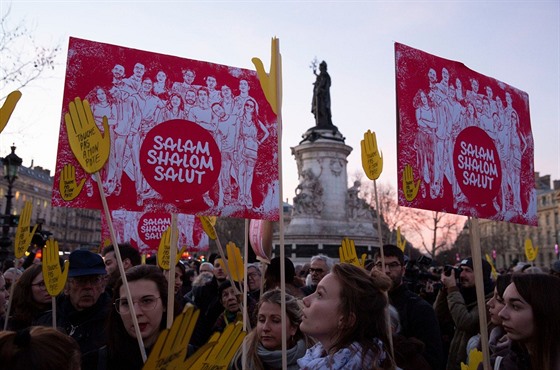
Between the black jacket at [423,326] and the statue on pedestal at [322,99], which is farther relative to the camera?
the statue on pedestal at [322,99]

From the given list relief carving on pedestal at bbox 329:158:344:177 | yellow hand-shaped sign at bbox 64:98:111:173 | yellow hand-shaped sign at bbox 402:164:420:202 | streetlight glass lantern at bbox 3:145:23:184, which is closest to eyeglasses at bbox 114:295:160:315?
yellow hand-shaped sign at bbox 64:98:111:173

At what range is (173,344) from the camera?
197cm

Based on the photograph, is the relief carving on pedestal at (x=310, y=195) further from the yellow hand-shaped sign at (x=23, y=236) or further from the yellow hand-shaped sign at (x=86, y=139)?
the yellow hand-shaped sign at (x=86, y=139)

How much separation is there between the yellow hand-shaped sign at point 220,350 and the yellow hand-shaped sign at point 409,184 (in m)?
1.98

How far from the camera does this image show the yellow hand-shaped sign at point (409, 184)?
3758mm

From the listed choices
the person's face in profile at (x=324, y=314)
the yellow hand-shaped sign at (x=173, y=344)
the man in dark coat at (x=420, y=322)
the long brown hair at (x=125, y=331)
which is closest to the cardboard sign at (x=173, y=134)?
the long brown hair at (x=125, y=331)

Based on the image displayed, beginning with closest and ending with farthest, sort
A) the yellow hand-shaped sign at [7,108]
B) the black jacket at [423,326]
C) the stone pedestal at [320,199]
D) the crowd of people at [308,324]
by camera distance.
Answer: the crowd of people at [308,324] → the yellow hand-shaped sign at [7,108] → the black jacket at [423,326] → the stone pedestal at [320,199]

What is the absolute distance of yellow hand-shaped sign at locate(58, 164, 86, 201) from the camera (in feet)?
10.9

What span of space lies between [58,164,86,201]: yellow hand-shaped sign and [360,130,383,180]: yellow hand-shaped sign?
2.31 m

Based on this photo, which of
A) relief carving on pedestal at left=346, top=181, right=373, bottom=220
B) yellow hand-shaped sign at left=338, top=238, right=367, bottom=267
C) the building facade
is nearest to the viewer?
yellow hand-shaped sign at left=338, top=238, right=367, bottom=267

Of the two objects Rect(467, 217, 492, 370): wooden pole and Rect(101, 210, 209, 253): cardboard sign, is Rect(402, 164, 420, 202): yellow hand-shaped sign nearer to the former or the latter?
Rect(467, 217, 492, 370): wooden pole

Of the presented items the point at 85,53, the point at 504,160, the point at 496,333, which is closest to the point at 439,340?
the point at 496,333

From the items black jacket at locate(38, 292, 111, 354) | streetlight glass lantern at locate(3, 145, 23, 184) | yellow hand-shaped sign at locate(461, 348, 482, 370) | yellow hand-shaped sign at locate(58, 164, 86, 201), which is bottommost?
yellow hand-shaped sign at locate(461, 348, 482, 370)

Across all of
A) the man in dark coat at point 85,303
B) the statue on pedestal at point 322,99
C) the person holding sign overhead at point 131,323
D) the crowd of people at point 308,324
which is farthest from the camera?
the statue on pedestal at point 322,99
